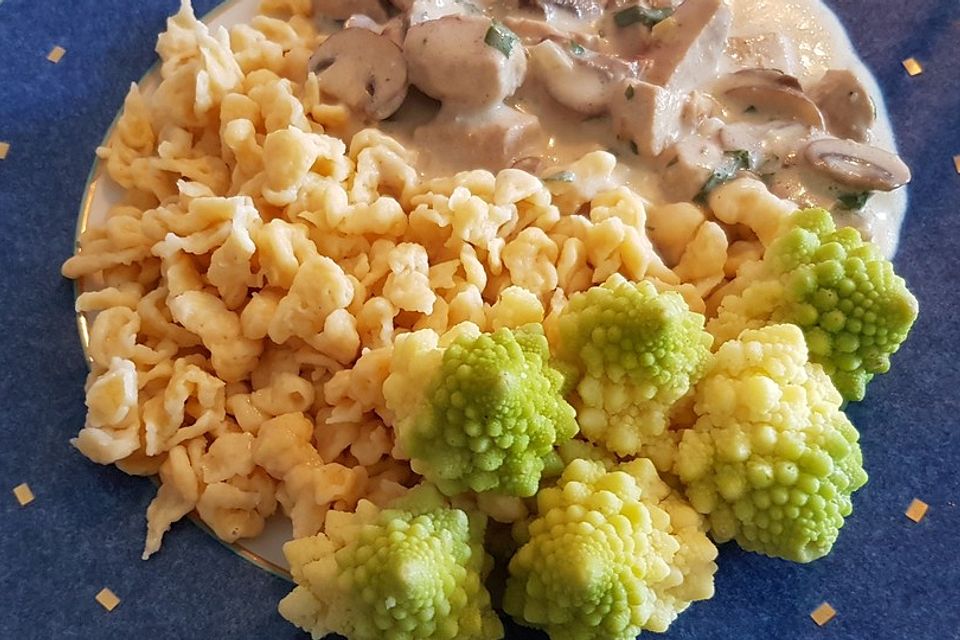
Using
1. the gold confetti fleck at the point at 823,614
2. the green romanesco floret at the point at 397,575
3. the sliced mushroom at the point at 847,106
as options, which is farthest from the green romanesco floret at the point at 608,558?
the sliced mushroom at the point at 847,106

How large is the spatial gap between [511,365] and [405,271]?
505mm

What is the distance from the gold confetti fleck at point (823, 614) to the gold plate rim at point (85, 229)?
1121 millimetres

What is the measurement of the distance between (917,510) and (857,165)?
85 cm

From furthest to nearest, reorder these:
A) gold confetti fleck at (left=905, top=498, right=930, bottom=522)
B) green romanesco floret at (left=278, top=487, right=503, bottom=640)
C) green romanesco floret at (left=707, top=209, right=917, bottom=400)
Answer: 1. gold confetti fleck at (left=905, top=498, right=930, bottom=522)
2. green romanesco floret at (left=707, top=209, right=917, bottom=400)
3. green romanesco floret at (left=278, top=487, right=503, bottom=640)

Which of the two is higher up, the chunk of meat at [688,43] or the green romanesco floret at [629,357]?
the chunk of meat at [688,43]

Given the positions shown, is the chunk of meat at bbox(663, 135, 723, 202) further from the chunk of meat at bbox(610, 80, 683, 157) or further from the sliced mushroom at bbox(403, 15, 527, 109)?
the sliced mushroom at bbox(403, 15, 527, 109)

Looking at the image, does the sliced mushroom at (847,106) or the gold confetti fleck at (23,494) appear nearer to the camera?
the gold confetti fleck at (23,494)

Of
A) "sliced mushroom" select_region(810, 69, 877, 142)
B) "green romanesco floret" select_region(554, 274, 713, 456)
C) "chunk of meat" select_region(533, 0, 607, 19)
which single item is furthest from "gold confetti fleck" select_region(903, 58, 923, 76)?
"green romanesco floret" select_region(554, 274, 713, 456)

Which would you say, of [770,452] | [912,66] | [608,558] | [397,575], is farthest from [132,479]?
[912,66]

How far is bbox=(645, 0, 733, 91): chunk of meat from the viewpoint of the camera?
2.47m

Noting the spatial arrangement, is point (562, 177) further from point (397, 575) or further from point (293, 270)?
point (397, 575)

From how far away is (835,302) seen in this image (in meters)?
1.92

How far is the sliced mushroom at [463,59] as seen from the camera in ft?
7.72

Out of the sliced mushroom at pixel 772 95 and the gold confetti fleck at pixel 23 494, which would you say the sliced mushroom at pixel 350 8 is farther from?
the gold confetti fleck at pixel 23 494
